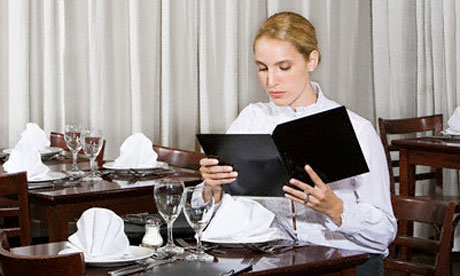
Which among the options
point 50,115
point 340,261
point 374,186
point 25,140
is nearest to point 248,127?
point 374,186

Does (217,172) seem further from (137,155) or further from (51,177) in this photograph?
(137,155)

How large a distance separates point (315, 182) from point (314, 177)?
0.01 metres

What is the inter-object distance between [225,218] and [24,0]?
2.40m

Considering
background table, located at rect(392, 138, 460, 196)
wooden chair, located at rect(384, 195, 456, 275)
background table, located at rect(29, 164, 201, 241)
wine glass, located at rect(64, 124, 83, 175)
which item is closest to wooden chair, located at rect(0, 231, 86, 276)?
background table, located at rect(29, 164, 201, 241)

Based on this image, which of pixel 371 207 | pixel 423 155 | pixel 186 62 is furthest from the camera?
pixel 186 62

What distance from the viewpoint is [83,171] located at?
352cm

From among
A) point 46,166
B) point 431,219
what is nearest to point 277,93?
point 431,219

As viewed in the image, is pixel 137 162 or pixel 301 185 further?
pixel 137 162

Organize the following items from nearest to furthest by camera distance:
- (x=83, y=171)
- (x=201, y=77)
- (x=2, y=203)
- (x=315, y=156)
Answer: (x=315, y=156) < (x=2, y=203) < (x=83, y=171) < (x=201, y=77)

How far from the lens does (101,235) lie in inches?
77.0

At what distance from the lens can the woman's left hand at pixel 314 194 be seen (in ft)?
7.18

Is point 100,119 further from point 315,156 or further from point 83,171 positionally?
point 315,156

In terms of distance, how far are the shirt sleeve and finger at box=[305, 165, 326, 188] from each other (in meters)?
0.14

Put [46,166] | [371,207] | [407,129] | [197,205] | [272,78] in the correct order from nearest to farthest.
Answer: [197,205] → [371,207] → [272,78] → [46,166] → [407,129]
